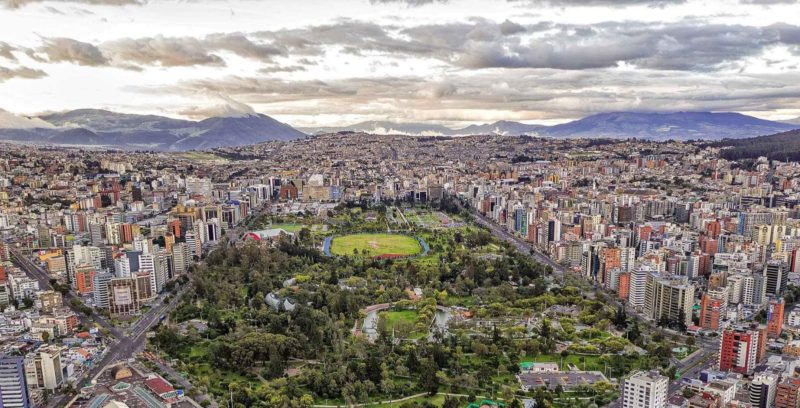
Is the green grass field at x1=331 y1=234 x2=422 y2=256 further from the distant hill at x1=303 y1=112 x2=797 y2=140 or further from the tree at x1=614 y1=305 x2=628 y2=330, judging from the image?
the distant hill at x1=303 y1=112 x2=797 y2=140

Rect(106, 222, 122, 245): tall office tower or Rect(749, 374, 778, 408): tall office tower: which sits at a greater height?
Rect(106, 222, 122, 245): tall office tower

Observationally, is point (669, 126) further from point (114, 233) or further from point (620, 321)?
point (114, 233)

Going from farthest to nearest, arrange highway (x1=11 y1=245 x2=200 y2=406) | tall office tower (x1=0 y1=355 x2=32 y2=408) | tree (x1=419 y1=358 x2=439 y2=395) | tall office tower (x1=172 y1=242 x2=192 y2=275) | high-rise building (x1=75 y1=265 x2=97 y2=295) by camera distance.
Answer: tall office tower (x1=172 y1=242 x2=192 y2=275) → high-rise building (x1=75 y1=265 x2=97 y2=295) → highway (x1=11 y1=245 x2=200 y2=406) → tree (x1=419 y1=358 x2=439 y2=395) → tall office tower (x1=0 y1=355 x2=32 y2=408)

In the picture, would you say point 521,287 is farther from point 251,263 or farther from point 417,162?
point 417,162

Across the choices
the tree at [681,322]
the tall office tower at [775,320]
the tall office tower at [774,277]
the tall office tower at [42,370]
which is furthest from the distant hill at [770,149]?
the tall office tower at [42,370]

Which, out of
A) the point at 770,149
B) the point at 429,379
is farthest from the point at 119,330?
the point at 770,149

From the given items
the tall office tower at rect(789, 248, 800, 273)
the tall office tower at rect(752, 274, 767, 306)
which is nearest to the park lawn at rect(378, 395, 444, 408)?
the tall office tower at rect(752, 274, 767, 306)
